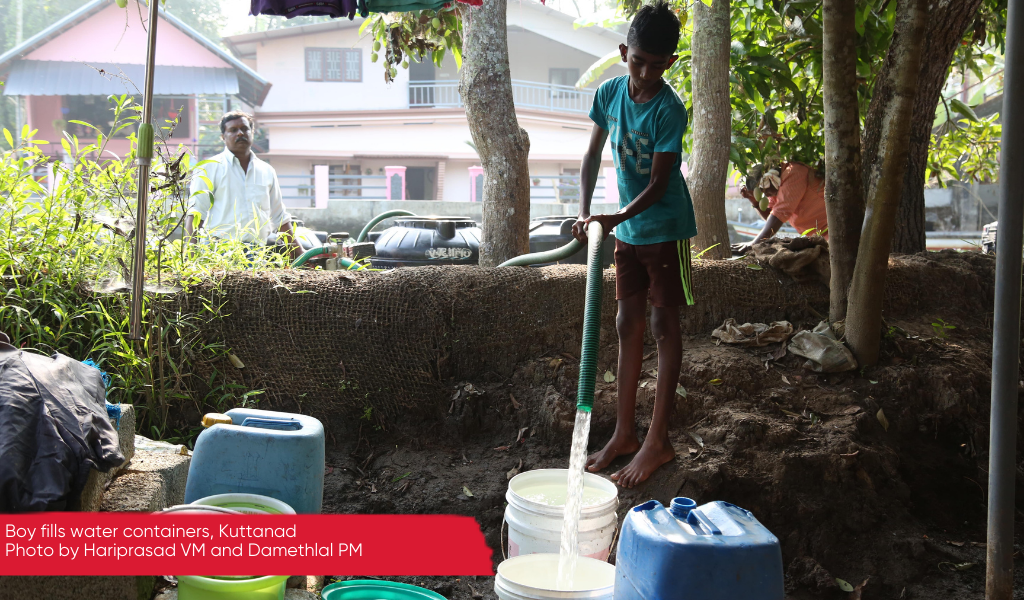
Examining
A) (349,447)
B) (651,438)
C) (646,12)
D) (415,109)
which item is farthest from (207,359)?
(415,109)

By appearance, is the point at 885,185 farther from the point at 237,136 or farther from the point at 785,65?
the point at 237,136

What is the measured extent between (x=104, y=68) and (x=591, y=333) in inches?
665

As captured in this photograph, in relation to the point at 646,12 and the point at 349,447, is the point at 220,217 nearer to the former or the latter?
the point at 349,447

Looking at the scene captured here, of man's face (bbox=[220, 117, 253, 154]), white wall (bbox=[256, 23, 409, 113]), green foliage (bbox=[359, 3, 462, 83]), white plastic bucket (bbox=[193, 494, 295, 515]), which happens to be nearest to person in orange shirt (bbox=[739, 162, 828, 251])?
green foliage (bbox=[359, 3, 462, 83])

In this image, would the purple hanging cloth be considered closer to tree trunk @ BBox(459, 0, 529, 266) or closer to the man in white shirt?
tree trunk @ BBox(459, 0, 529, 266)

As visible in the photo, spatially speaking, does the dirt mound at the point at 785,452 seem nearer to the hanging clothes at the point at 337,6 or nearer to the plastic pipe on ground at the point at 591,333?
the plastic pipe on ground at the point at 591,333

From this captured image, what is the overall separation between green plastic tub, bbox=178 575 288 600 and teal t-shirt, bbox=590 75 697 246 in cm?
184

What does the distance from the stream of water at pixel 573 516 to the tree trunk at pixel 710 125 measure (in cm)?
277

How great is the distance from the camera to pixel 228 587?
1726mm

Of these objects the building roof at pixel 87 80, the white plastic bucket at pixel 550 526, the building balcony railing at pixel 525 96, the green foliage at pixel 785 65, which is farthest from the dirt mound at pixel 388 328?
the building roof at pixel 87 80

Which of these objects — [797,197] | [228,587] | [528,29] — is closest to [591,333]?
[228,587]

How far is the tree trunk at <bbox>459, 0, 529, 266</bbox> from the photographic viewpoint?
4484 mm

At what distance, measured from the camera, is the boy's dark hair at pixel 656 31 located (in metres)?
2.54

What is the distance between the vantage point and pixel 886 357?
146 inches
